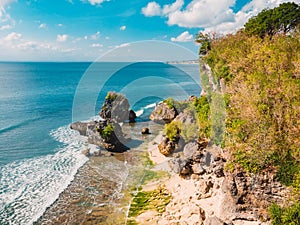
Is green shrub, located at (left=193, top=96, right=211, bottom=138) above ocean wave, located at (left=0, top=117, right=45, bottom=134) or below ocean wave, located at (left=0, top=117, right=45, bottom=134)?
above

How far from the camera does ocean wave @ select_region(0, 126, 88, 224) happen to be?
18781mm

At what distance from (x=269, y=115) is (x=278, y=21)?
2146 centimetres

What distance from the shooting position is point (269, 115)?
14891 mm

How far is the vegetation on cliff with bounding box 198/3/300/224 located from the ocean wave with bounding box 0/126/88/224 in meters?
15.4

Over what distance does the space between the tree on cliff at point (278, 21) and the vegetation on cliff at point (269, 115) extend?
23.0ft

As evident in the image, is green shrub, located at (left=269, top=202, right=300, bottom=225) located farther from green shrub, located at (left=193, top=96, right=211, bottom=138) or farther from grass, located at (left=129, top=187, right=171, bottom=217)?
green shrub, located at (left=193, top=96, right=211, bottom=138)

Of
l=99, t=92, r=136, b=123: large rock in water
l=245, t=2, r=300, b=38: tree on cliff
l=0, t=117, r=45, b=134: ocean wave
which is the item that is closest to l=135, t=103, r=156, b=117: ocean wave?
l=99, t=92, r=136, b=123: large rock in water

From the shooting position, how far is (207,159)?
1983cm

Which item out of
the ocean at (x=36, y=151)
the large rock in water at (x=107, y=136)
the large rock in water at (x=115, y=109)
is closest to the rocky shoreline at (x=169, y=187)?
the large rock in water at (x=107, y=136)

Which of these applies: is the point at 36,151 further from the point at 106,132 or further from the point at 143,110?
the point at 143,110

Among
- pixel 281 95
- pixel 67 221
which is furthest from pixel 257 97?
pixel 67 221

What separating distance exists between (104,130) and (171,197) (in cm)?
1498

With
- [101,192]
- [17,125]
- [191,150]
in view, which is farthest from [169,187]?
[17,125]

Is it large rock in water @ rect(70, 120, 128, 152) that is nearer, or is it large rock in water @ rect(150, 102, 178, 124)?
large rock in water @ rect(70, 120, 128, 152)
